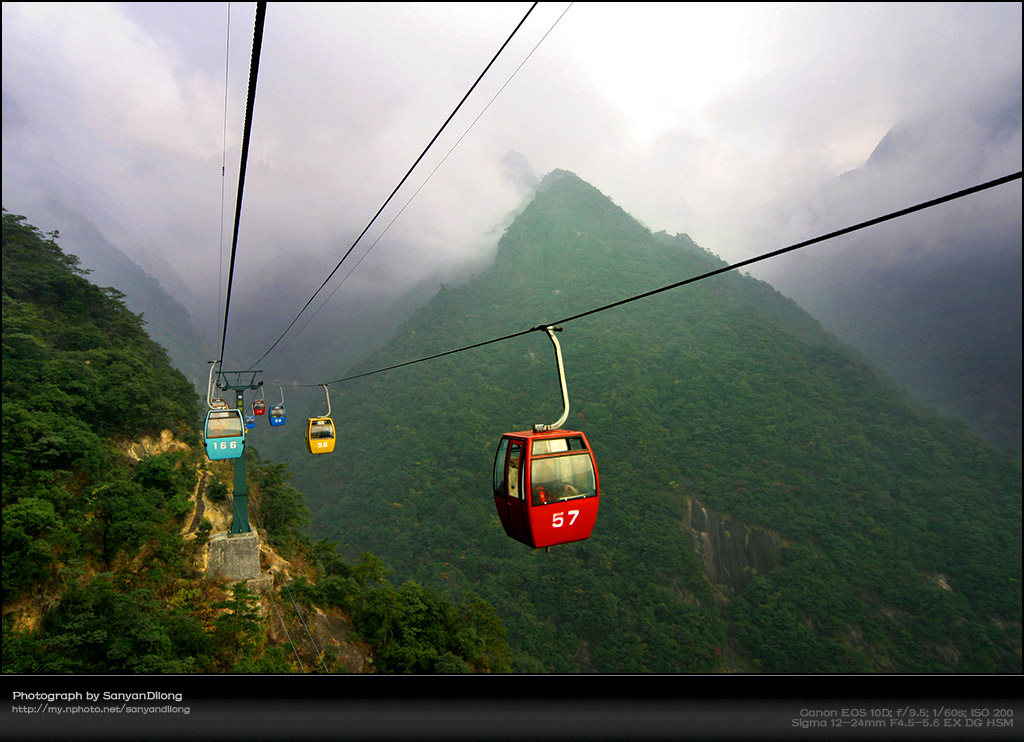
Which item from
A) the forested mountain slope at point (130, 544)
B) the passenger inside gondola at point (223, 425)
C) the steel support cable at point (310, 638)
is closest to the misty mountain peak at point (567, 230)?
the forested mountain slope at point (130, 544)

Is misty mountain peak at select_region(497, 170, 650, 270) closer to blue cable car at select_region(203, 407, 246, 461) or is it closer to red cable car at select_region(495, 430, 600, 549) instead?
blue cable car at select_region(203, 407, 246, 461)

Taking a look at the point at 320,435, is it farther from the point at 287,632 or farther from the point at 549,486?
the point at 549,486

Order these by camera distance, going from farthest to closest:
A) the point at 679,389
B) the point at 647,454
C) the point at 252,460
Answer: the point at 679,389, the point at 647,454, the point at 252,460

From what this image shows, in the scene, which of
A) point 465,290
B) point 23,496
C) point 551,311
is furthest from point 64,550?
point 465,290

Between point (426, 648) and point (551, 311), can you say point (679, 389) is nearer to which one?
point (551, 311)

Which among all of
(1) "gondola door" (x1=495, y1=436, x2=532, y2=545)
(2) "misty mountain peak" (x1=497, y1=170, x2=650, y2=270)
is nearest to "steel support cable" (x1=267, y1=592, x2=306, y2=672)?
(1) "gondola door" (x1=495, y1=436, x2=532, y2=545)

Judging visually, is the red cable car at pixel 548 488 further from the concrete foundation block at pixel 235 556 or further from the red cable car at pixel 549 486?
the concrete foundation block at pixel 235 556

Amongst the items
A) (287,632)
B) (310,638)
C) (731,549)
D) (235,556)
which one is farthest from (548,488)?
(731,549)
